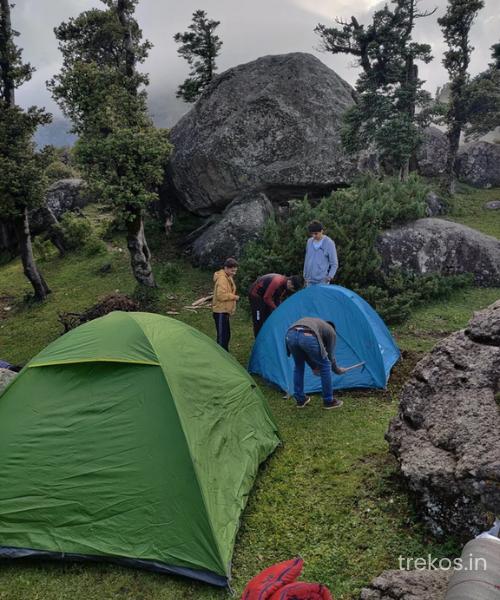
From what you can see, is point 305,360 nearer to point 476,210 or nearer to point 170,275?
point 170,275

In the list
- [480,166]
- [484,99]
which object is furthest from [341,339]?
[480,166]

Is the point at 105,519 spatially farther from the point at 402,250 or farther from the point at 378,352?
the point at 402,250

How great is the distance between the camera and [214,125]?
17359mm

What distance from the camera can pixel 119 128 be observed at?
42.6ft

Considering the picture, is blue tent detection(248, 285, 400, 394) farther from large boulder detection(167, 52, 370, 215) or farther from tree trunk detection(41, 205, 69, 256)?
tree trunk detection(41, 205, 69, 256)

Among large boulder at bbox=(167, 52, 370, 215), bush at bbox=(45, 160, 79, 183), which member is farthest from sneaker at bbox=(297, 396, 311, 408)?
bush at bbox=(45, 160, 79, 183)

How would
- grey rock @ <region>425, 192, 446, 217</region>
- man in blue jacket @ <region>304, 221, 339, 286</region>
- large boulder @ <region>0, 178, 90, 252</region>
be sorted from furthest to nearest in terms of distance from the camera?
large boulder @ <region>0, 178, 90, 252</region>
grey rock @ <region>425, 192, 446, 217</region>
man in blue jacket @ <region>304, 221, 339, 286</region>

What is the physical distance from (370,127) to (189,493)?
16211mm

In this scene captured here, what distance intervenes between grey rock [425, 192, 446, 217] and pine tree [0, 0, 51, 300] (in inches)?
609

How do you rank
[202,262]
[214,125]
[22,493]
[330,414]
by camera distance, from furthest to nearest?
[214,125]
[202,262]
[330,414]
[22,493]

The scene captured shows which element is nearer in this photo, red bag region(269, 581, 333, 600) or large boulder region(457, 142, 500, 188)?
red bag region(269, 581, 333, 600)

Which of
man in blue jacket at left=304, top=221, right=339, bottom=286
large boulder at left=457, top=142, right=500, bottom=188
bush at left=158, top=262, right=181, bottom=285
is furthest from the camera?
large boulder at left=457, top=142, right=500, bottom=188

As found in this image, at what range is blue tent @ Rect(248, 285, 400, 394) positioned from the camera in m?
8.12

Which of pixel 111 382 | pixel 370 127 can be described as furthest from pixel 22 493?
pixel 370 127
